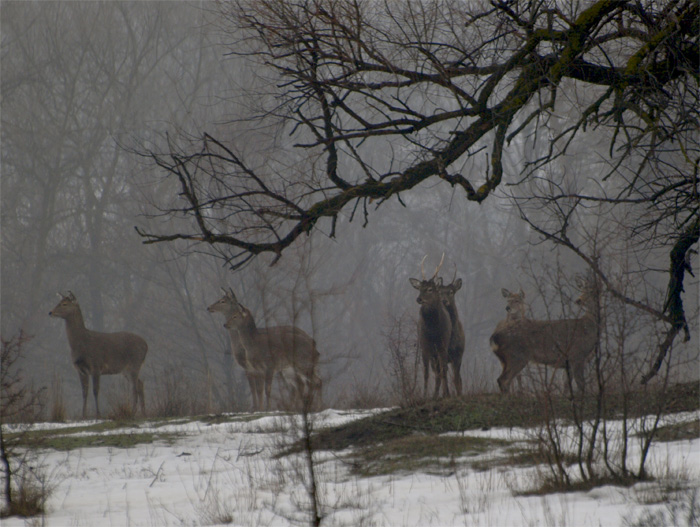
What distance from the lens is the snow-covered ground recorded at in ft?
16.8

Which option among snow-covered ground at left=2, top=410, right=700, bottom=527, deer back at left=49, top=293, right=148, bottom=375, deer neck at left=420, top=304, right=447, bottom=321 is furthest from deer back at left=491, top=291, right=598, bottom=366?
deer back at left=49, top=293, right=148, bottom=375

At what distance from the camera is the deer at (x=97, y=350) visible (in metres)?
16.3

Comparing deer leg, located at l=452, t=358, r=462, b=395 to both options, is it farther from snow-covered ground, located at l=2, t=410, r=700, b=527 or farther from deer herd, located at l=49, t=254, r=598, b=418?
snow-covered ground, located at l=2, t=410, r=700, b=527

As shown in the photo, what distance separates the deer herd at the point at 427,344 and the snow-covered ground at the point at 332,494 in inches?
30.8

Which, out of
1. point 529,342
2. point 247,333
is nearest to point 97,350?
point 247,333

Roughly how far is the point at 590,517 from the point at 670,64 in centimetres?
348

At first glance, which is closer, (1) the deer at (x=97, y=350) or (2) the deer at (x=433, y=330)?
(2) the deer at (x=433, y=330)

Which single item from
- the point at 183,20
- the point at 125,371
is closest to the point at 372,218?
the point at 183,20

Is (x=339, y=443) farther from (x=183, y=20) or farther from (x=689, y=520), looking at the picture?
(x=183, y=20)

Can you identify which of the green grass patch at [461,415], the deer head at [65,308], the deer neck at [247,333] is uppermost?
the deer head at [65,308]

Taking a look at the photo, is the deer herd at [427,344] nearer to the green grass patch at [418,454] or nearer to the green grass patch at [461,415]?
the green grass patch at [461,415]

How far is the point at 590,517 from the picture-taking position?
488 centimetres

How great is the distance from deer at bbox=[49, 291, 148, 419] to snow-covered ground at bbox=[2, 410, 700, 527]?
7.88m

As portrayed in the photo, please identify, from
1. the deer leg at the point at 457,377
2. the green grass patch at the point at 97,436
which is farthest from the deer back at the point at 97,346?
the deer leg at the point at 457,377
